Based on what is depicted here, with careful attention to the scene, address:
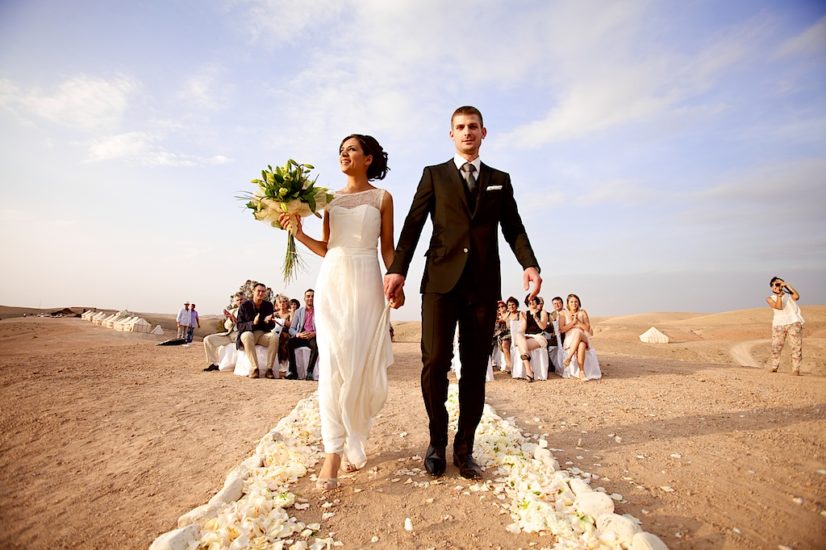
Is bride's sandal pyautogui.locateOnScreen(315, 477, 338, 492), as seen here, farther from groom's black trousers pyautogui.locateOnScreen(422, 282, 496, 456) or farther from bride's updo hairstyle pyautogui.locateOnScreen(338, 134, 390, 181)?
bride's updo hairstyle pyautogui.locateOnScreen(338, 134, 390, 181)

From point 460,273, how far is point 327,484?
1841 millimetres

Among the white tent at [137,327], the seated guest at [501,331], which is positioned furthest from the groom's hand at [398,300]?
the white tent at [137,327]

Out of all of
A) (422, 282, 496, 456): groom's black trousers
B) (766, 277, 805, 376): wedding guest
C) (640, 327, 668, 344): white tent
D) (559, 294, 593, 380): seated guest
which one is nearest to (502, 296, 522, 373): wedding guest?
(559, 294, 593, 380): seated guest

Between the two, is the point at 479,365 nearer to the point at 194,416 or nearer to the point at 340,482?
the point at 340,482

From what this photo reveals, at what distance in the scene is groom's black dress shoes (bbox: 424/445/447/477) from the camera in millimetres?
3443

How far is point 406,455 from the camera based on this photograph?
397 centimetres

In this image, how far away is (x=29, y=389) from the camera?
6562mm

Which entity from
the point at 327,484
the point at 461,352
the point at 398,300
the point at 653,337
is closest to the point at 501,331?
the point at 461,352

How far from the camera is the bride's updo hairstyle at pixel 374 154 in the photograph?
3787 mm

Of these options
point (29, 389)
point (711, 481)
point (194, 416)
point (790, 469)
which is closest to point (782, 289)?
point (790, 469)

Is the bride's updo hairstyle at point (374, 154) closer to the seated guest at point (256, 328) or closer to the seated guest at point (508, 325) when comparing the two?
the seated guest at point (256, 328)

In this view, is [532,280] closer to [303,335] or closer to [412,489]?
[412,489]

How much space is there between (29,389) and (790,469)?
9.41 meters

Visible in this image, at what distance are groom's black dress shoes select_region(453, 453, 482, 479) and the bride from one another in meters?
0.78
